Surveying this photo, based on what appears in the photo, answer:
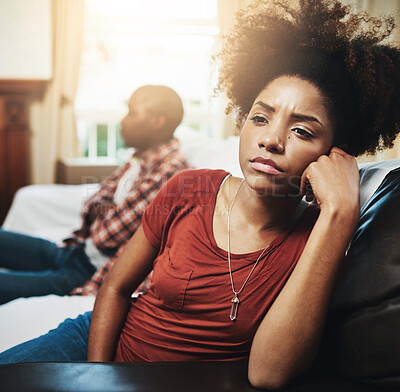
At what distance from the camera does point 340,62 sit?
925 millimetres

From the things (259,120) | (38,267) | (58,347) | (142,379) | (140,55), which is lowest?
(38,267)

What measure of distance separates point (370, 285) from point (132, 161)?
1.54m

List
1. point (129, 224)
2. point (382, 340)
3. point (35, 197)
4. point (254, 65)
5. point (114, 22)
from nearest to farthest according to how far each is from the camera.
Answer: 1. point (382, 340)
2. point (254, 65)
3. point (129, 224)
4. point (35, 197)
5. point (114, 22)

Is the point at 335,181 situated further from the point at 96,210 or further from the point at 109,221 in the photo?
the point at 96,210

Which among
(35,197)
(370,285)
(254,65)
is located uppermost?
(254,65)

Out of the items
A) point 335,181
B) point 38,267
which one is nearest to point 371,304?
point 335,181

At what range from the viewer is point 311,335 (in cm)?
79

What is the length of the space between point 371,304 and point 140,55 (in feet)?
11.0

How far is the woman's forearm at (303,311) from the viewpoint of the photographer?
30.6 inches

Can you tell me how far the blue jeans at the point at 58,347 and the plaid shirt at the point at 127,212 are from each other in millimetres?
445

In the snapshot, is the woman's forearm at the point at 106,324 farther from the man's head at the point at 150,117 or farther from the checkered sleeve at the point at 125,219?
the man's head at the point at 150,117

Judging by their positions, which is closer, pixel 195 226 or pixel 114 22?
pixel 195 226

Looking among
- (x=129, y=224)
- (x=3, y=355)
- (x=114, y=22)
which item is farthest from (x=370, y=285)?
(x=114, y=22)

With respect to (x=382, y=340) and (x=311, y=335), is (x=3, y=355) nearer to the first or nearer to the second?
(x=311, y=335)
